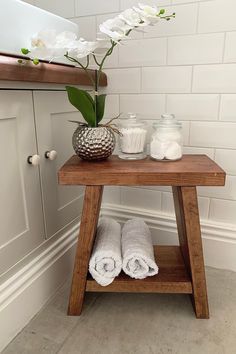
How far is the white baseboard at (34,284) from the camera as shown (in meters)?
0.80

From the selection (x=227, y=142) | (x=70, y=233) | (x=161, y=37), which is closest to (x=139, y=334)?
(x=70, y=233)

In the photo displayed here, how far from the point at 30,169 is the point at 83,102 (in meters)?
0.25

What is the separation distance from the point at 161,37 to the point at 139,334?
0.96 meters

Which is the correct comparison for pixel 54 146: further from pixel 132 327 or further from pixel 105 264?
pixel 132 327

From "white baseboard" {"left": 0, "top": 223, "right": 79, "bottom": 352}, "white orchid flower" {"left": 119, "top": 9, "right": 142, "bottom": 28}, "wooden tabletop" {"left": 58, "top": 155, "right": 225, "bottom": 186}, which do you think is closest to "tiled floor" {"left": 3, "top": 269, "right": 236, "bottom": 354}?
"white baseboard" {"left": 0, "top": 223, "right": 79, "bottom": 352}

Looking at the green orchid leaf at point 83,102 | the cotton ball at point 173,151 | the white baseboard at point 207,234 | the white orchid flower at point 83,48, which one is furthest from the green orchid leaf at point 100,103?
the white baseboard at point 207,234

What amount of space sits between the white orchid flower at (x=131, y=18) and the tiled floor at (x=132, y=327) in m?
0.82

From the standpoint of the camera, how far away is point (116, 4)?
1.07m

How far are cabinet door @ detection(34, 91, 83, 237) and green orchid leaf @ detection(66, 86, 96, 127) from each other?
0.12 metres

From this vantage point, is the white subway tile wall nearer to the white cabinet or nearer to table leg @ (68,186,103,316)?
the white cabinet

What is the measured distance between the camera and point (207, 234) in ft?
3.69

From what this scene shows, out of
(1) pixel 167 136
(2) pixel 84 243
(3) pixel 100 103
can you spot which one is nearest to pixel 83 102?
(3) pixel 100 103

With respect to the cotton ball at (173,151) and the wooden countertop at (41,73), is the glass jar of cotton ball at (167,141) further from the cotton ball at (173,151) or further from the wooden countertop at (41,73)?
the wooden countertop at (41,73)

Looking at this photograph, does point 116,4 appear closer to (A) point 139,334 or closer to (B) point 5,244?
(B) point 5,244
